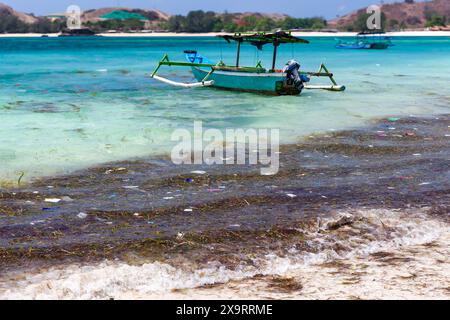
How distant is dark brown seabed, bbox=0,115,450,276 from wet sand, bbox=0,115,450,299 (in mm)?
23

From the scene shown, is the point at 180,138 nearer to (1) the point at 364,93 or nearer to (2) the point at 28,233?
(2) the point at 28,233

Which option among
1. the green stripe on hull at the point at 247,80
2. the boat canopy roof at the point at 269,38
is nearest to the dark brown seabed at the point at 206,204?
the green stripe on hull at the point at 247,80

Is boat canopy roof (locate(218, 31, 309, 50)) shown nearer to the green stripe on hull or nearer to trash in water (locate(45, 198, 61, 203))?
the green stripe on hull

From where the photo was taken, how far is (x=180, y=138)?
48.4 ft

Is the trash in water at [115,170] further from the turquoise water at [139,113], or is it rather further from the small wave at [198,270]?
the small wave at [198,270]

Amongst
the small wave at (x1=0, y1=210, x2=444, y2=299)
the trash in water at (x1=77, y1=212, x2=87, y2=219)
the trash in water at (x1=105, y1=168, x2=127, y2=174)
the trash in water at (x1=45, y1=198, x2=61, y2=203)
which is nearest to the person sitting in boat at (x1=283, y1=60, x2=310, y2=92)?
the trash in water at (x1=105, y1=168, x2=127, y2=174)

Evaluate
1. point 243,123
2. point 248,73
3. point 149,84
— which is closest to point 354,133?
point 243,123

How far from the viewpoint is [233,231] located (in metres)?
7.60

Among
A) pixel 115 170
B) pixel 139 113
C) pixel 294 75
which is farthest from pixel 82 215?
pixel 294 75

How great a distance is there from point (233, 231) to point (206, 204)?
132 centimetres

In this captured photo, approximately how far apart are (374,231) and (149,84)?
25229mm

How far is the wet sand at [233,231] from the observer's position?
19.6 feet

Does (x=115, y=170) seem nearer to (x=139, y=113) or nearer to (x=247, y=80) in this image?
(x=139, y=113)

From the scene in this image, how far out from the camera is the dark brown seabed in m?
6.99
